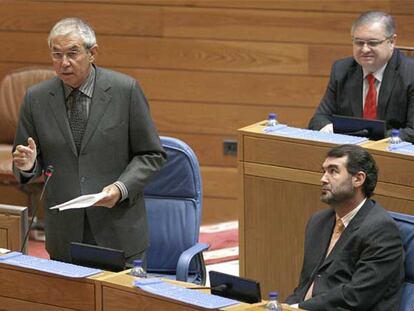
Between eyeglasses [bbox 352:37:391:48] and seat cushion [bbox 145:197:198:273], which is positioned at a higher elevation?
eyeglasses [bbox 352:37:391:48]

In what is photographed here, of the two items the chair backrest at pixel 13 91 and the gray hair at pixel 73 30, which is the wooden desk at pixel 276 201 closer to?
the gray hair at pixel 73 30

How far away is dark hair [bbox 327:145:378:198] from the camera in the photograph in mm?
3578

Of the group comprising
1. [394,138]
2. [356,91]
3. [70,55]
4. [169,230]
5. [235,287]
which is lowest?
[169,230]

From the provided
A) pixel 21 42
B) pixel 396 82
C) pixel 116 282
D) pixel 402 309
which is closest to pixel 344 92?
pixel 396 82

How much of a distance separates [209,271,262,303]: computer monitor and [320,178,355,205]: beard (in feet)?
1.93

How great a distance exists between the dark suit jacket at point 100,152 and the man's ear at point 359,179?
2.13ft

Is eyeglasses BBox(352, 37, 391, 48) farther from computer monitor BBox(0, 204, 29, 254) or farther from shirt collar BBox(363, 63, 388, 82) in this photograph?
computer monitor BBox(0, 204, 29, 254)

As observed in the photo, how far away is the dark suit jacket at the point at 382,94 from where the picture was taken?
14.4 feet

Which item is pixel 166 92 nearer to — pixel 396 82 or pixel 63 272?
pixel 396 82

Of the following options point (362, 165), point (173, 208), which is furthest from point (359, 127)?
point (173, 208)

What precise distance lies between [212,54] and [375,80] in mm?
1434

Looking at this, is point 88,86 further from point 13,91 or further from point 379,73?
point 13,91

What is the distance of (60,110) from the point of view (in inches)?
147

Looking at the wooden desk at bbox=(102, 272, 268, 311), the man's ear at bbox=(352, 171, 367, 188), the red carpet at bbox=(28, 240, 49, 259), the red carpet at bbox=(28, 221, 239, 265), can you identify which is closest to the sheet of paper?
the wooden desk at bbox=(102, 272, 268, 311)
